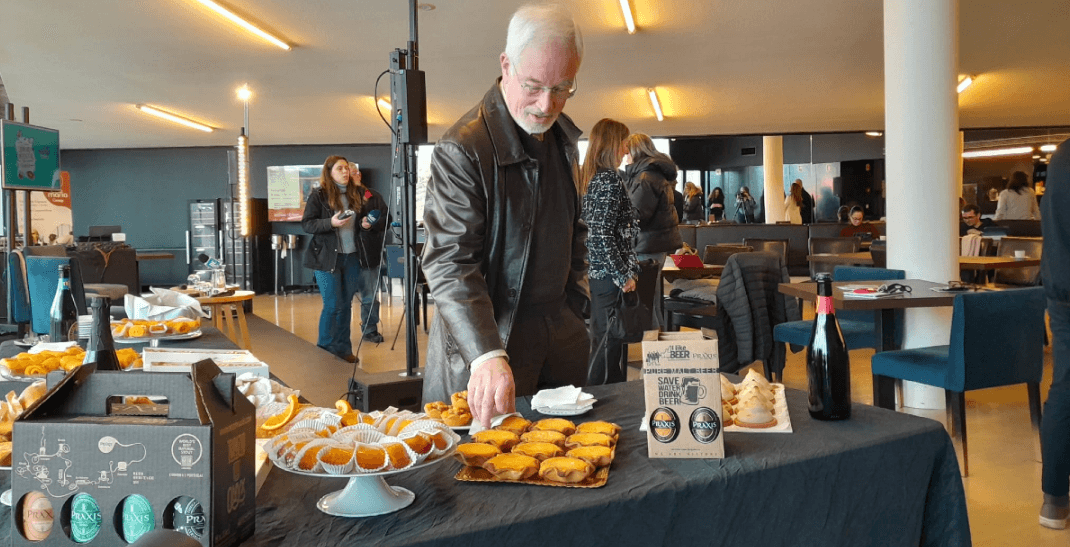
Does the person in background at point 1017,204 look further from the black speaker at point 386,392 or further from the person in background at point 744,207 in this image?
the black speaker at point 386,392

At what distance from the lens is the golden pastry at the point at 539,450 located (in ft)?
3.91

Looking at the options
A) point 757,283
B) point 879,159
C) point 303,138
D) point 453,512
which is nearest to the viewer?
point 453,512

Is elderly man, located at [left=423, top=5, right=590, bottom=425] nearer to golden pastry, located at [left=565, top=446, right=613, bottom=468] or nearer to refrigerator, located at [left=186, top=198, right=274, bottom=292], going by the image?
golden pastry, located at [left=565, top=446, right=613, bottom=468]

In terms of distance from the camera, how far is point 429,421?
1145 millimetres

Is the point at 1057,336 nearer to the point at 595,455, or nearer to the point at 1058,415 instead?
the point at 1058,415

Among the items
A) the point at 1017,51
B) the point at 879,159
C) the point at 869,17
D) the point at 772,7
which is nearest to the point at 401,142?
the point at 772,7

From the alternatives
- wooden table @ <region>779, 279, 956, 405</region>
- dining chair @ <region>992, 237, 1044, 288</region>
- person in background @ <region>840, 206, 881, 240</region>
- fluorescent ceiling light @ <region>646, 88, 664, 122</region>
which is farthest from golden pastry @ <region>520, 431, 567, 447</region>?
person in background @ <region>840, 206, 881, 240</region>

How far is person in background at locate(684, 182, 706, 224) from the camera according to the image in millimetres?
14562

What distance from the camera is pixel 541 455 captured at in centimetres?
119

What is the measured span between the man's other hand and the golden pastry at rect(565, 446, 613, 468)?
0.21 metres

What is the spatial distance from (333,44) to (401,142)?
4387mm

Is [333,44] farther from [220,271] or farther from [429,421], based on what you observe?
[429,421]

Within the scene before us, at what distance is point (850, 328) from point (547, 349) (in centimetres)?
316

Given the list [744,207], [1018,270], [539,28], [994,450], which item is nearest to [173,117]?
[744,207]
